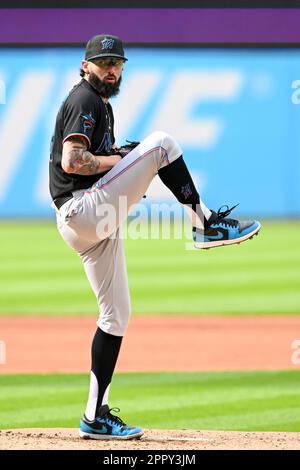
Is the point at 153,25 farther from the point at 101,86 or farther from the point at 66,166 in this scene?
the point at 66,166

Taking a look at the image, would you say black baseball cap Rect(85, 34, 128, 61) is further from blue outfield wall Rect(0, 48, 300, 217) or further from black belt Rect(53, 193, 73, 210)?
blue outfield wall Rect(0, 48, 300, 217)

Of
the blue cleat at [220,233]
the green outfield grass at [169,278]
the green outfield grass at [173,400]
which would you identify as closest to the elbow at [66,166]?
the blue cleat at [220,233]

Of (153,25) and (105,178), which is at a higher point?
(153,25)

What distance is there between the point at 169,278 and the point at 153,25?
5925mm

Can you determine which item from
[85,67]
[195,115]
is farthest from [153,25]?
[85,67]

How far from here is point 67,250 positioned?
653 inches

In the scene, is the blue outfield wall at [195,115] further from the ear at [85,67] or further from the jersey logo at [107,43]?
the jersey logo at [107,43]

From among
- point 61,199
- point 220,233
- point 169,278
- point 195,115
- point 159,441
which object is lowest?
point 159,441

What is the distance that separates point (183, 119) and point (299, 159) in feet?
8.83

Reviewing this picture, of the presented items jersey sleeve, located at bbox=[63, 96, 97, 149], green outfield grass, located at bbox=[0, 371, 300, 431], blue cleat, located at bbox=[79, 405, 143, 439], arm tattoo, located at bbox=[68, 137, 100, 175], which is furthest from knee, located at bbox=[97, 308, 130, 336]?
green outfield grass, located at bbox=[0, 371, 300, 431]

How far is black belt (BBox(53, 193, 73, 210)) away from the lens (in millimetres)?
3943

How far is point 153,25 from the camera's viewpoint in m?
17.0
